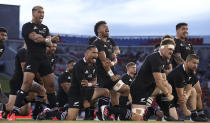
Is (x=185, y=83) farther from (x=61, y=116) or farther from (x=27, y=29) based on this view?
(x=27, y=29)

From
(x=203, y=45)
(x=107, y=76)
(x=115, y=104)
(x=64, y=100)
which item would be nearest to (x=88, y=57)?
(x=107, y=76)

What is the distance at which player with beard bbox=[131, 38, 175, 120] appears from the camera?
24.6ft

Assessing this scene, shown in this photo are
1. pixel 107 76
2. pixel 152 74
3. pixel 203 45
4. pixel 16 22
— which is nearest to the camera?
pixel 152 74

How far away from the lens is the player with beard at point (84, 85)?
29.0 feet

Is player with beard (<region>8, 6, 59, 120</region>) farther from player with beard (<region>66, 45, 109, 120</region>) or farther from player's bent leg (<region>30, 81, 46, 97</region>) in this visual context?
player with beard (<region>66, 45, 109, 120</region>)

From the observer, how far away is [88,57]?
8820 mm

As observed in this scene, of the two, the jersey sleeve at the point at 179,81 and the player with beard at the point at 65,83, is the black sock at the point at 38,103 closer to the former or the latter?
the player with beard at the point at 65,83

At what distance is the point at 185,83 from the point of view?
29.0 feet

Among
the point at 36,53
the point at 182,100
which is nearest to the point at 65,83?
the point at 36,53

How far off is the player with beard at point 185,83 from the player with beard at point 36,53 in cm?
286

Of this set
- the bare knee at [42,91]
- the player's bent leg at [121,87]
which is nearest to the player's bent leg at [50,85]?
the bare knee at [42,91]

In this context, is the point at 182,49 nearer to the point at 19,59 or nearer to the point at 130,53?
the point at 19,59

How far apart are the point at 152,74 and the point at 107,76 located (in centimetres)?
163

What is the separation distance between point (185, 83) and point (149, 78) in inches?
52.7
